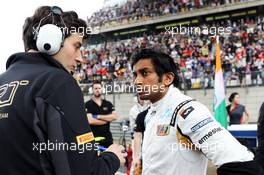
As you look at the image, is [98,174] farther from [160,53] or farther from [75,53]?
[160,53]

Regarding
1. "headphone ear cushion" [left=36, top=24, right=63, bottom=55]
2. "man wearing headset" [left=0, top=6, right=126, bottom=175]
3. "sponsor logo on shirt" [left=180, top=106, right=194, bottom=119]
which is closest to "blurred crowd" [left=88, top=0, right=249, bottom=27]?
"sponsor logo on shirt" [left=180, top=106, right=194, bottom=119]

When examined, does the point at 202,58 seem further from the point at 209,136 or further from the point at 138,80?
the point at 209,136

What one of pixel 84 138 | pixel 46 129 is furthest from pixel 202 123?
pixel 46 129

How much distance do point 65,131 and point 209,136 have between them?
2.43 feet

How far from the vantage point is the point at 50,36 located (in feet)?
5.32

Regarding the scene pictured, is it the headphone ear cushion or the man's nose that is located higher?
the headphone ear cushion

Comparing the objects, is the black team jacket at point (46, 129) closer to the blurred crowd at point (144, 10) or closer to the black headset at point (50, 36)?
the black headset at point (50, 36)

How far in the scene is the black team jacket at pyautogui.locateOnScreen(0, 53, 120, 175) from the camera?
144 cm

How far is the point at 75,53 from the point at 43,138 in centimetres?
46

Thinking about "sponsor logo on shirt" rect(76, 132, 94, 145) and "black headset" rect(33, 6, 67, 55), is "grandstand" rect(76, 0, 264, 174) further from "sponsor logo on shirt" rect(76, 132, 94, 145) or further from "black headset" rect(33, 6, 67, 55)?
"sponsor logo on shirt" rect(76, 132, 94, 145)

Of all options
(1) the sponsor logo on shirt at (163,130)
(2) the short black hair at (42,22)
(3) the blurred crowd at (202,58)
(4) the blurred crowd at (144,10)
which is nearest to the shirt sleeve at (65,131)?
(2) the short black hair at (42,22)

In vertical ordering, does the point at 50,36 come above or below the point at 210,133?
above

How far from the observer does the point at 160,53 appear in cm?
257

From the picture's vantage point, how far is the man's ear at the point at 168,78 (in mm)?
2531
